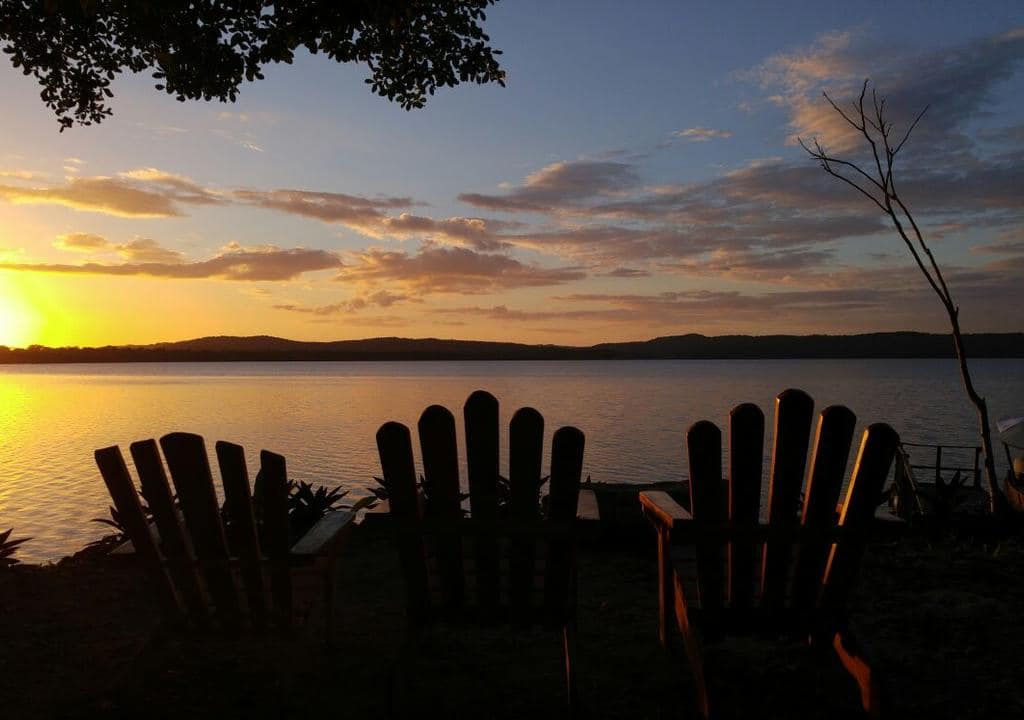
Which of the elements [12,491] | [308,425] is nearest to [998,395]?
[308,425]

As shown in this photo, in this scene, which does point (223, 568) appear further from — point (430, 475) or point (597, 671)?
point (597, 671)

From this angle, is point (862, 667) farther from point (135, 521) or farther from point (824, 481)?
point (135, 521)

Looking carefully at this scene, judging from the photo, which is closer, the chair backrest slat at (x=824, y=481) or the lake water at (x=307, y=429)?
the chair backrest slat at (x=824, y=481)

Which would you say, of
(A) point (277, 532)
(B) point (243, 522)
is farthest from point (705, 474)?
(B) point (243, 522)

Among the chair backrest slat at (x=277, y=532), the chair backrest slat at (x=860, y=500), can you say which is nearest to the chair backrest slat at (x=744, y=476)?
the chair backrest slat at (x=860, y=500)

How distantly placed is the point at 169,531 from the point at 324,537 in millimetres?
666

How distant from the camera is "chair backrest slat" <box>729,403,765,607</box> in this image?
3.30 metres

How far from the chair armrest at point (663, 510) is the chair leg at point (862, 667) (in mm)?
843

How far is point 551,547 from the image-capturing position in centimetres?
355

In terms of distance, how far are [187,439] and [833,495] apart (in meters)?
2.73

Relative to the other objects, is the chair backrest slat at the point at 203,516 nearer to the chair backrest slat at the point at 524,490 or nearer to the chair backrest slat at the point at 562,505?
the chair backrest slat at the point at 524,490

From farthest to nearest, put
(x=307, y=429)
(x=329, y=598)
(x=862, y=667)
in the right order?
(x=307, y=429), (x=329, y=598), (x=862, y=667)

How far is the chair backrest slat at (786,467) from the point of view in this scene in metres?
3.26

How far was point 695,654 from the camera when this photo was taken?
3316 mm
